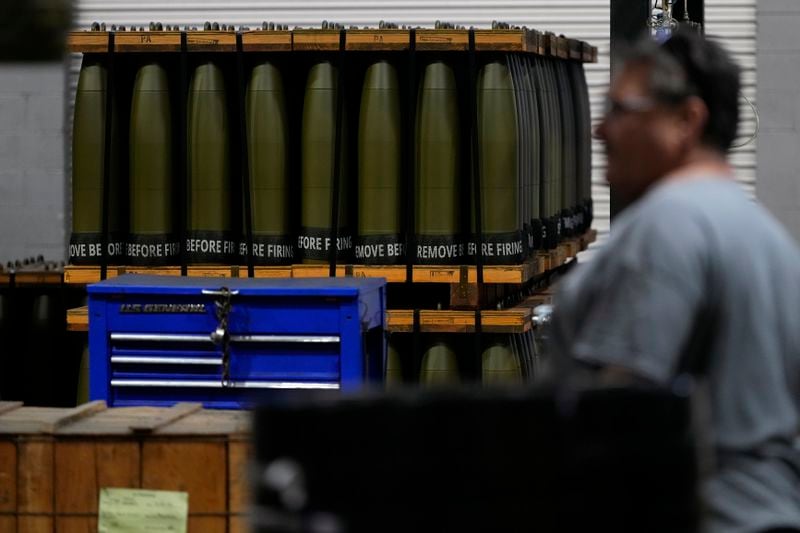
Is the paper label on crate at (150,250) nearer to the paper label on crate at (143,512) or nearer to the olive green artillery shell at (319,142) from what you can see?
the olive green artillery shell at (319,142)

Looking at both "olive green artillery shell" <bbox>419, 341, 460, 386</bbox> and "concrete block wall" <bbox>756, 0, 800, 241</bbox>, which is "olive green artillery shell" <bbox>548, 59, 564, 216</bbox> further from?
"concrete block wall" <bbox>756, 0, 800, 241</bbox>

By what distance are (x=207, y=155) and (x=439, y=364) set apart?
152 centimetres

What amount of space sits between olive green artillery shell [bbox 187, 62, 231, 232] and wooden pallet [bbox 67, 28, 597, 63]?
0.52 ft

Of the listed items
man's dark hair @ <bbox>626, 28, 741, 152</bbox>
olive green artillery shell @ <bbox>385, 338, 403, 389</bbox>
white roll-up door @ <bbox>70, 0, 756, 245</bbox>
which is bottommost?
olive green artillery shell @ <bbox>385, 338, 403, 389</bbox>

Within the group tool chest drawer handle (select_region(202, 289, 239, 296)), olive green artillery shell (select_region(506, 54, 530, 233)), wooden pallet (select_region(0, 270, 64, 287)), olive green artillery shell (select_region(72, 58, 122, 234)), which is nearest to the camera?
tool chest drawer handle (select_region(202, 289, 239, 296))

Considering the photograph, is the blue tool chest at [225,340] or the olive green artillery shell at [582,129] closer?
the blue tool chest at [225,340]

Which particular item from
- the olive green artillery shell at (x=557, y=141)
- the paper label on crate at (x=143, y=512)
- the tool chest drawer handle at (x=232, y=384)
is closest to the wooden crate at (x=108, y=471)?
the paper label on crate at (x=143, y=512)

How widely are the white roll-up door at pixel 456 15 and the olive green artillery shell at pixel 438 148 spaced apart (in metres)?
6.54

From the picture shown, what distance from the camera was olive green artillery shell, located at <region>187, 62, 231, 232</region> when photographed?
771cm

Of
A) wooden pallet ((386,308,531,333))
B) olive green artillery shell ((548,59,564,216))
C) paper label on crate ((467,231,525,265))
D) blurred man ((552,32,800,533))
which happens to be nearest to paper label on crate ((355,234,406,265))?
wooden pallet ((386,308,531,333))

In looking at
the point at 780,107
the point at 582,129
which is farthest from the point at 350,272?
the point at 780,107

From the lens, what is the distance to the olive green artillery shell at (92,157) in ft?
25.6

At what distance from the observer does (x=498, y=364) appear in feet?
25.2

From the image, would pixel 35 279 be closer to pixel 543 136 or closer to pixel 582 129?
pixel 543 136
